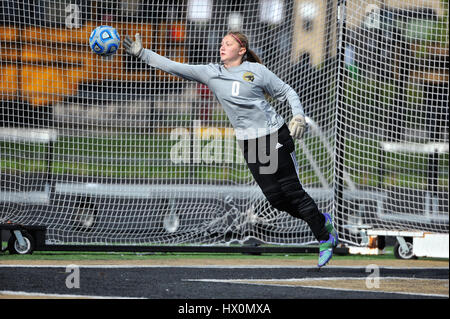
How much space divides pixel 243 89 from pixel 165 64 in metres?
0.63

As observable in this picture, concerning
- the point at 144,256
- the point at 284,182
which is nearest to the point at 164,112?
the point at 144,256

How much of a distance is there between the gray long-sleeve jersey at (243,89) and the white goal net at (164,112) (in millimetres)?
3582

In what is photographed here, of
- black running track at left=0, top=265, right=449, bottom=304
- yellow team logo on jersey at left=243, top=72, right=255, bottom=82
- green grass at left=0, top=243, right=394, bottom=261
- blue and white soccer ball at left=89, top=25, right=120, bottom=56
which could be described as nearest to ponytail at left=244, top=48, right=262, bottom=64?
yellow team logo on jersey at left=243, top=72, right=255, bottom=82

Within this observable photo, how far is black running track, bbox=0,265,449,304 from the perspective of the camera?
214 inches

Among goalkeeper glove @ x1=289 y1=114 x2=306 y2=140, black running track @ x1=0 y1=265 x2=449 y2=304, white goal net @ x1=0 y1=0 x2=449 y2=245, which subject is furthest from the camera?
white goal net @ x1=0 y1=0 x2=449 y2=245

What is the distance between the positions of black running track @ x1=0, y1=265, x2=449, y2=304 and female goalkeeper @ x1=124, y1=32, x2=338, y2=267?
0.66m

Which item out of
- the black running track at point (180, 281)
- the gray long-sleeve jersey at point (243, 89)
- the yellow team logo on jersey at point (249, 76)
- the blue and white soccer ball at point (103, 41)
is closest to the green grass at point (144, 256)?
the black running track at point (180, 281)

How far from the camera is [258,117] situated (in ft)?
19.6

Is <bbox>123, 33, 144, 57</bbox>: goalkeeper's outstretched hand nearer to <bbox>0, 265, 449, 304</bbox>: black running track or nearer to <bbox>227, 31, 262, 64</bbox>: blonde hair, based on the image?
<bbox>227, 31, 262, 64</bbox>: blonde hair

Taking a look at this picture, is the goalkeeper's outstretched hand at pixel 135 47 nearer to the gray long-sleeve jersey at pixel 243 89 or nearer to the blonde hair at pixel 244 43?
the gray long-sleeve jersey at pixel 243 89

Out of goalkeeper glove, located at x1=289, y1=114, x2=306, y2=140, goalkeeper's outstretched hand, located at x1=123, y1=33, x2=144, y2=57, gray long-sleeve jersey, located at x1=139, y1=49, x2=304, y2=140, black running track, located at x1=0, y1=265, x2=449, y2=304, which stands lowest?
black running track, located at x1=0, y1=265, x2=449, y2=304
